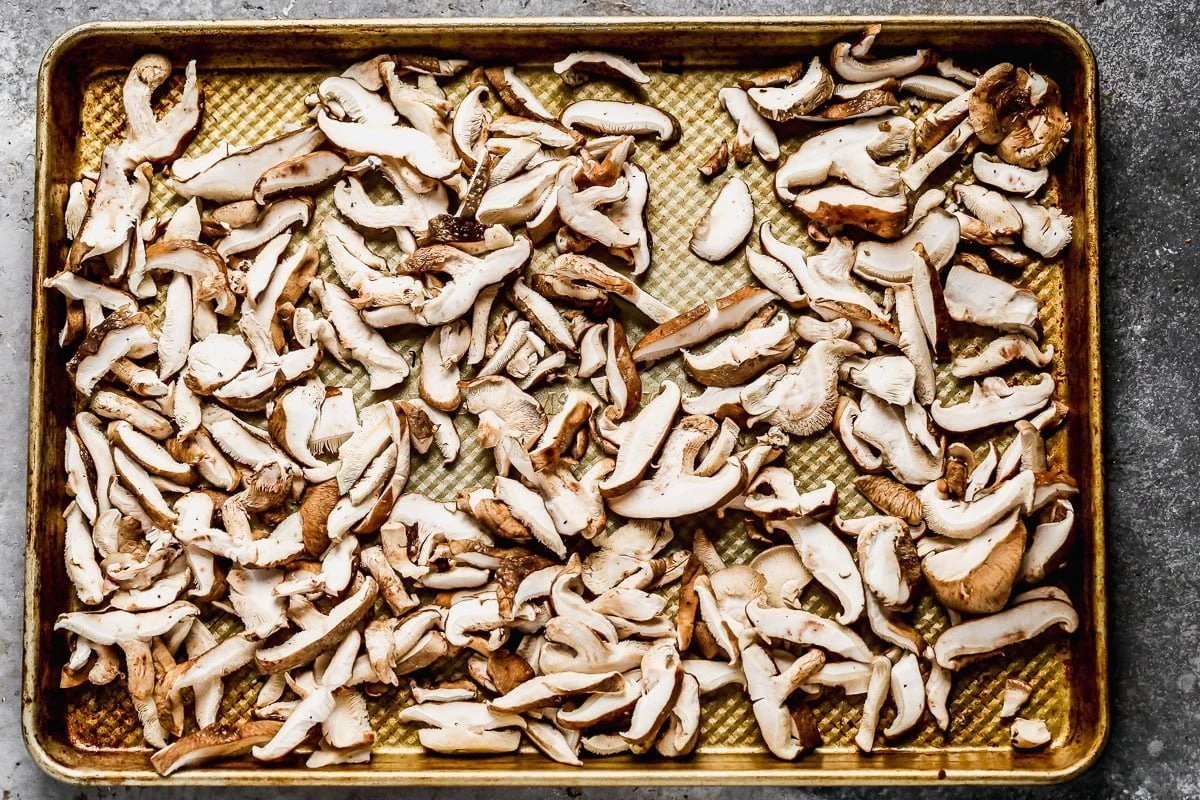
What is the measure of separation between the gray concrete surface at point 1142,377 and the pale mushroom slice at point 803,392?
1.82 feet

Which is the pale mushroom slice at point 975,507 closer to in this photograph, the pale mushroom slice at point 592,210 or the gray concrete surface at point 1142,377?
the gray concrete surface at point 1142,377

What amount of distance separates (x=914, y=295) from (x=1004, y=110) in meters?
0.38

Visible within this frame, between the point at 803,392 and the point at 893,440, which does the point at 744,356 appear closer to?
the point at 803,392

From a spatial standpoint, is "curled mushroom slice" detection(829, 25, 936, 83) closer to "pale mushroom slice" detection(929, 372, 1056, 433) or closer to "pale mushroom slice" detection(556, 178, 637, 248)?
"pale mushroom slice" detection(556, 178, 637, 248)

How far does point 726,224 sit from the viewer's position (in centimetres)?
176

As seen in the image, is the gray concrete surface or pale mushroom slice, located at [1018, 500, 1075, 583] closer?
pale mushroom slice, located at [1018, 500, 1075, 583]

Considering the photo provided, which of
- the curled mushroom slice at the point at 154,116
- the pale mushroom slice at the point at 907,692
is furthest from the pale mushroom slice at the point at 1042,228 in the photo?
the curled mushroom slice at the point at 154,116

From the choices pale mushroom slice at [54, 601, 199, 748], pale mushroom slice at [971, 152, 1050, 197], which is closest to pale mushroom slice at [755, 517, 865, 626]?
pale mushroom slice at [971, 152, 1050, 197]

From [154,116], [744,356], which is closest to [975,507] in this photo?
[744,356]

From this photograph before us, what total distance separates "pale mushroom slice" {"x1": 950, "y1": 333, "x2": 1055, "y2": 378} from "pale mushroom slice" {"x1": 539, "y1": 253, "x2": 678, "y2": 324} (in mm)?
562

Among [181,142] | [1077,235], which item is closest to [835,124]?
[1077,235]

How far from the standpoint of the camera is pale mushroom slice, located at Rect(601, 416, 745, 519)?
5.50ft

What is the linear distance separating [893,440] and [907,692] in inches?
18.1

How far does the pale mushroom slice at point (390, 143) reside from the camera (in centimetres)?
174
